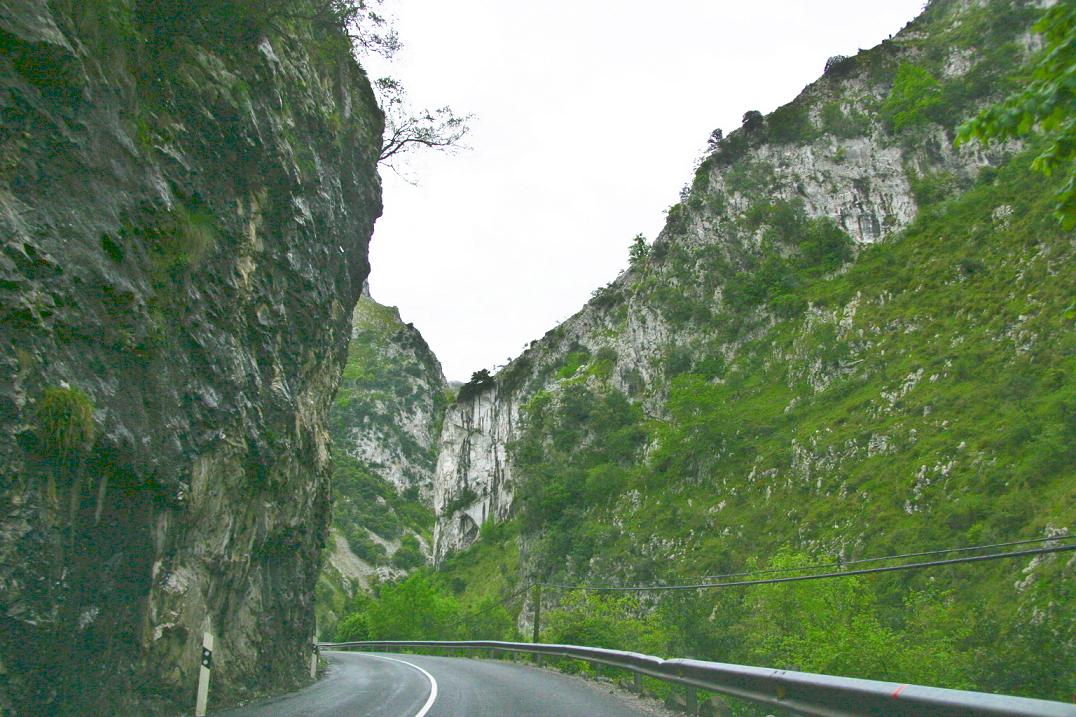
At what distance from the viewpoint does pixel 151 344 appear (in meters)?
9.84

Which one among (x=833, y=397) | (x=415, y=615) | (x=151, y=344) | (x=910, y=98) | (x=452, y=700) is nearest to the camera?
(x=151, y=344)

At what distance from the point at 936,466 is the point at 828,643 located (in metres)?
18.6

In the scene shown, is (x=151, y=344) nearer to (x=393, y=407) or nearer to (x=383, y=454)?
(x=383, y=454)

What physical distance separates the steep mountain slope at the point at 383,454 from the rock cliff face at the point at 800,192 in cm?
3921

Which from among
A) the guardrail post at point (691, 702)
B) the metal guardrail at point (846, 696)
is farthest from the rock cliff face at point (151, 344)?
the guardrail post at point (691, 702)

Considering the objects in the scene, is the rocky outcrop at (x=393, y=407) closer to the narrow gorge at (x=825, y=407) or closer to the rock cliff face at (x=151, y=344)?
the narrow gorge at (x=825, y=407)

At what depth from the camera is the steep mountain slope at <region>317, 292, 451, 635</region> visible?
111688mm

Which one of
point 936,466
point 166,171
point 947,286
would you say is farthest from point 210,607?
point 947,286

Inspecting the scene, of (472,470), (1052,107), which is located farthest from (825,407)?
(472,470)

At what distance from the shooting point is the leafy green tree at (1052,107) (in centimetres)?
386

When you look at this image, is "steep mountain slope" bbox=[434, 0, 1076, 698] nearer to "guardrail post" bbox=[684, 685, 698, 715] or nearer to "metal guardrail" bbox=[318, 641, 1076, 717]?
"guardrail post" bbox=[684, 685, 698, 715]

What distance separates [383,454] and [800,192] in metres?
98.2

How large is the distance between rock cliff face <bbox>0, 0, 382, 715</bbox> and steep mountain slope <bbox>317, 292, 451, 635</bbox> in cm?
8427

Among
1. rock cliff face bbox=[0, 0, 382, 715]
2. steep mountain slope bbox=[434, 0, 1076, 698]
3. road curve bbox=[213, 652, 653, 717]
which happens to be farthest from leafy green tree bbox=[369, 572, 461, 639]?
road curve bbox=[213, 652, 653, 717]
